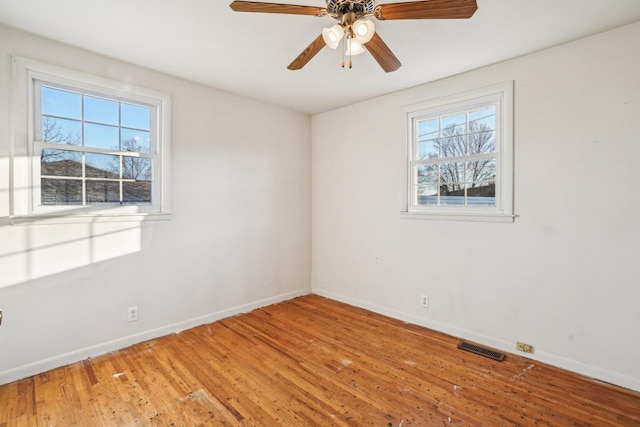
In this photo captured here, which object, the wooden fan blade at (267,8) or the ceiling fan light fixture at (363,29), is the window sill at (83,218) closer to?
the wooden fan blade at (267,8)

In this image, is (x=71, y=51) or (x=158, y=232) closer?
(x=71, y=51)

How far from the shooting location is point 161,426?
74.0 inches

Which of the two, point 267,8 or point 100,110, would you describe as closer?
point 267,8

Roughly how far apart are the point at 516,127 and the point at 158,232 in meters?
3.46

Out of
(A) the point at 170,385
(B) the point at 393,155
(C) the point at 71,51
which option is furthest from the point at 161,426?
(B) the point at 393,155

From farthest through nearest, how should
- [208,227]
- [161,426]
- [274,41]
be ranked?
[208,227], [274,41], [161,426]

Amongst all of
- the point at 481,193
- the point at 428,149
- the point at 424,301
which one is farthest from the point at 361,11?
the point at 424,301

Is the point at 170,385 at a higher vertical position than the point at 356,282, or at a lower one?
lower

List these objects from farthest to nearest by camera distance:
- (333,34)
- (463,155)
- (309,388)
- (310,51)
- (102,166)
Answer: (463,155) < (102,166) < (309,388) < (310,51) < (333,34)

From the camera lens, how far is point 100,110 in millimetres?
2791

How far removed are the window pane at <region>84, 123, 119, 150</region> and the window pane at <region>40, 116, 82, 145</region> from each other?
2.3 inches

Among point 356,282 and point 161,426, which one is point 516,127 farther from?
point 161,426

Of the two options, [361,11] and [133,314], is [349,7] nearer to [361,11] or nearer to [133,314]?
[361,11]

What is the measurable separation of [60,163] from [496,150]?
3.81m
